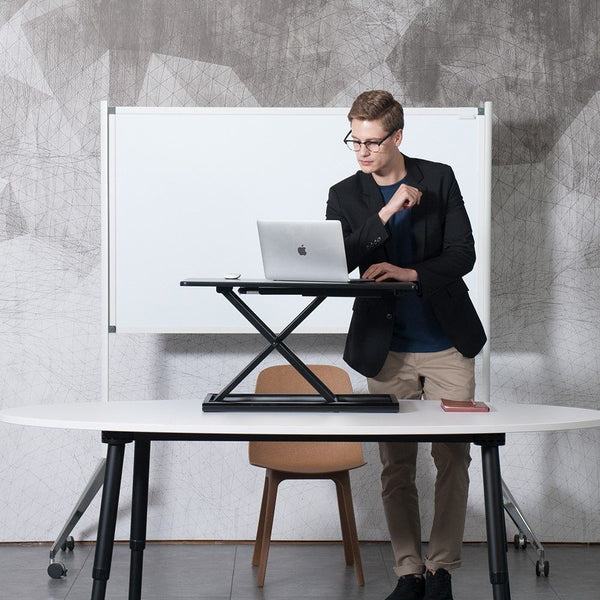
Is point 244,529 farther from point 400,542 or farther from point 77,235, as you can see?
point 77,235

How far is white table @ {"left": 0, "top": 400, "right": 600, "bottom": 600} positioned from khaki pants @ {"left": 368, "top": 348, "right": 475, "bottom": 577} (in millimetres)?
422

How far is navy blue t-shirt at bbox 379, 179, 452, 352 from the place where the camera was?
2932mm

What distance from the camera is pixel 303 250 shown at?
2414 millimetres

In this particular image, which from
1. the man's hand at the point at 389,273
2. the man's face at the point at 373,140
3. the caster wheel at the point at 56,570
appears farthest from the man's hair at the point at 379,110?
the caster wheel at the point at 56,570

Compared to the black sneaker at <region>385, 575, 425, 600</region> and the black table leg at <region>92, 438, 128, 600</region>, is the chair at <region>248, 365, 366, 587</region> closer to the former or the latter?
the black sneaker at <region>385, 575, 425, 600</region>

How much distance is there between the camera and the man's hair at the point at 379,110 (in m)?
2.74

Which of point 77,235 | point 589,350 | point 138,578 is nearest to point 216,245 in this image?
point 77,235

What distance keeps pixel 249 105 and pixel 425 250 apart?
1.32m

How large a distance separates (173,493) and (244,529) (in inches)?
13.1

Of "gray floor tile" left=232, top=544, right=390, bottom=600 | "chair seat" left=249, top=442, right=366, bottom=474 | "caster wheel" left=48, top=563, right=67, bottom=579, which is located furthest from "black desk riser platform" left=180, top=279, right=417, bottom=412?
"caster wheel" left=48, top=563, right=67, bottom=579

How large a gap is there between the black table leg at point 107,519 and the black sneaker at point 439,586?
1057mm

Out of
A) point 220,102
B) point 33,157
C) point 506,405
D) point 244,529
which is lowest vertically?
point 244,529

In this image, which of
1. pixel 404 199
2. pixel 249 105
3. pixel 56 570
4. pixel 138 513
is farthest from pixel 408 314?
pixel 56 570

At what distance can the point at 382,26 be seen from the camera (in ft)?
12.9
